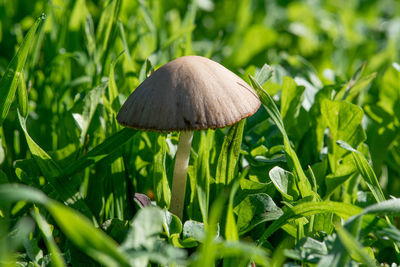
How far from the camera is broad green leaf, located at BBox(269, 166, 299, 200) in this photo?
1.51 meters

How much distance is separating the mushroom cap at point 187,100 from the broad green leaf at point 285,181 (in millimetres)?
257

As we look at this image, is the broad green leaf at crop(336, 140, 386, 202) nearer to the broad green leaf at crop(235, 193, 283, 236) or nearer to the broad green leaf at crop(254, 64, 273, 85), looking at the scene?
the broad green leaf at crop(235, 193, 283, 236)

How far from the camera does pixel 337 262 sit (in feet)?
3.86

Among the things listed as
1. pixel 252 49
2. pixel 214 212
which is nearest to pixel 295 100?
pixel 214 212

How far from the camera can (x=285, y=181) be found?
155 centimetres

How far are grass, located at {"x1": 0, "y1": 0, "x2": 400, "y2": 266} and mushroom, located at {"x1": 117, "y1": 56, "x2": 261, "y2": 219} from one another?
6.6 inches

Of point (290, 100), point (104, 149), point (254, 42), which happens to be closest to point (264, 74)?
point (290, 100)

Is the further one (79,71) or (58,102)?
(79,71)

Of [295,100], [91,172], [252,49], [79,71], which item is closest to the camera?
[91,172]

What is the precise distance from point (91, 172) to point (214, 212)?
2.85 ft

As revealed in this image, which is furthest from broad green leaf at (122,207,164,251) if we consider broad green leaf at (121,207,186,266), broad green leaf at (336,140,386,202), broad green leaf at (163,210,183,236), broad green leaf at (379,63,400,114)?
broad green leaf at (379,63,400,114)

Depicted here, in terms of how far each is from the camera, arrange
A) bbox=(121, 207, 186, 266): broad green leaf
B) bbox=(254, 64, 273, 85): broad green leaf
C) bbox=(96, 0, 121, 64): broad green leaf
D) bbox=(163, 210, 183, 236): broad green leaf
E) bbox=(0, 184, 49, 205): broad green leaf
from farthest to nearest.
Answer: bbox=(96, 0, 121, 64): broad green leaf, bbox=(254, 64, 273, 85): broad green leaf, bbox=(163, 210, 183, 236): broad green leaf, bbox=(121, 207, 186, 266): broad green leaf, bbox=(0, 184, 49, 205): broad green leaf

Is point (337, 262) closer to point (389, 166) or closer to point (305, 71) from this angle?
point (389, 166)

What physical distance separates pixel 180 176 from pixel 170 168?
19cm
